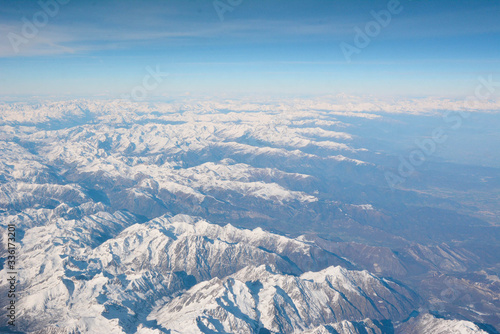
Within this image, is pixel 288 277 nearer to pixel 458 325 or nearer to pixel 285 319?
pixel 285 319

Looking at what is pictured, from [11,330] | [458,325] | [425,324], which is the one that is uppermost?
[458,325]

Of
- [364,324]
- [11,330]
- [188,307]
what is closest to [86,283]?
[11,330]

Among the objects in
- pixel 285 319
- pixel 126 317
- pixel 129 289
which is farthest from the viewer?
pixel 129 289

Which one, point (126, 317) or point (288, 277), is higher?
point (288, 277)

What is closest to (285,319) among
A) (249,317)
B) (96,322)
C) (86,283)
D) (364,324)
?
(249,317)

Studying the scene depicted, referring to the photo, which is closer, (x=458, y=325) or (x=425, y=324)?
(x=458, y=325)

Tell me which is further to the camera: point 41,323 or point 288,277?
point 288,277

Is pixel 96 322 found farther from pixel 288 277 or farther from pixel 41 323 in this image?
pixel 288 277

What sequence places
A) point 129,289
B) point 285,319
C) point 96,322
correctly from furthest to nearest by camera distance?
point 129,289 < point 285,319 < point 96,322

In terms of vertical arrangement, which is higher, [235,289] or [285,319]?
[235,289]
